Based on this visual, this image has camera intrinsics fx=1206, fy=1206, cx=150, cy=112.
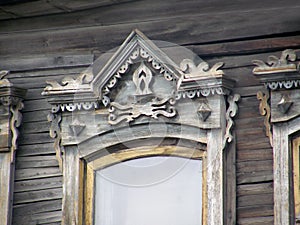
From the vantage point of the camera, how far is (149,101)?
8.13 m

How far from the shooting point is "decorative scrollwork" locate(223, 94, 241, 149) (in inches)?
308

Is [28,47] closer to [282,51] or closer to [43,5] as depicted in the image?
[43,5]

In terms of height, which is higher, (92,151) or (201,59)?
(201,59)

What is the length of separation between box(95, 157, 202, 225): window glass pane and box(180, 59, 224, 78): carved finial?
0.57 m

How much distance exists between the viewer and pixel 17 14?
8.70m

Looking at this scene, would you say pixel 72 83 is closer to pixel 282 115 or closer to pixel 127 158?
pixel 127 158

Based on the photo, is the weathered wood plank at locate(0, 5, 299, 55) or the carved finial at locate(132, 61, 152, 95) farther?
Answer: the carved finial at locate(132, 61, 152, 95)

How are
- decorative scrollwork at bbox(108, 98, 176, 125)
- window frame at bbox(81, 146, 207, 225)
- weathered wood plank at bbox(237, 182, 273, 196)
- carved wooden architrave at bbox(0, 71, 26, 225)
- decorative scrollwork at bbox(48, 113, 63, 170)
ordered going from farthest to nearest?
1. carved wooden architrave at bbox(0, 71, 26, 225)
2. decorative scrollwork at bbox(48, 113, 63, 170)
3. decorative scrollwork at bbox(108, 98, 176, 125)
4. window frame at bbox(81, 146, 207, 225)
5. weathered wood plank at bbox(237, 182, 273, 196)

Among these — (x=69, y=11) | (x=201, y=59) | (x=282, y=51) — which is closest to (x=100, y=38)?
(x=69, y=11)

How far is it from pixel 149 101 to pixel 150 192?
0.61 m

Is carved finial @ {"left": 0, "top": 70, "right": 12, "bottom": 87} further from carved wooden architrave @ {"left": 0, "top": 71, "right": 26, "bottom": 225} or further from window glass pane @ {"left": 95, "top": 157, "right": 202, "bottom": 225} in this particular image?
window glass pane @ {"left": 95, "top": 157, "right": 202, "bottom": 225}

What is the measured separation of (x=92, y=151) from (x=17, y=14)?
119 centimetres

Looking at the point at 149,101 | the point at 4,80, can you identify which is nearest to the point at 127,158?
the point at 149,101

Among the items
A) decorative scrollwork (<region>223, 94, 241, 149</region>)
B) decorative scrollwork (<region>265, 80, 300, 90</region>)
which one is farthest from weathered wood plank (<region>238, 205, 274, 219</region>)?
decorative scrollwork (<region>265, 80, 300, 90</region>)
